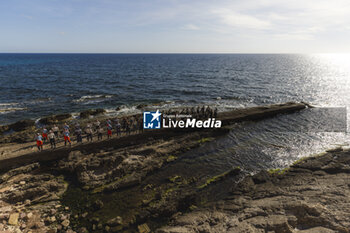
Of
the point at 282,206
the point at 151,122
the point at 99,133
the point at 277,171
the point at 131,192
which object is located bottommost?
the point at 131,192

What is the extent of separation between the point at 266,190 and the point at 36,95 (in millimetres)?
52020

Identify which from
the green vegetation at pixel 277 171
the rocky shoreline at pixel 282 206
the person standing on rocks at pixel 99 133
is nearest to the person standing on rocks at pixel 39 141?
the person standing on rocks at pixel 99 133

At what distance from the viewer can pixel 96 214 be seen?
1352cm

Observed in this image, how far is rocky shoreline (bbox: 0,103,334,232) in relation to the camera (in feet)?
40.4

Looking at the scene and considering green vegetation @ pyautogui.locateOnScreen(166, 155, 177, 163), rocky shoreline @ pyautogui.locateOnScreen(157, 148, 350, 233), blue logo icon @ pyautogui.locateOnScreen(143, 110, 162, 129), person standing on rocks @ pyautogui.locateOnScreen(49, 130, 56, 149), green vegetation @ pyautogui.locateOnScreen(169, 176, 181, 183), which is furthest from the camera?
blue logo icon @ pyautogui.locateOnScreen(143, 110, 162, 129)

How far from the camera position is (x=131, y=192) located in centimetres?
1548

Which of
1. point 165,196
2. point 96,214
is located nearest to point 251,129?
point 165,196

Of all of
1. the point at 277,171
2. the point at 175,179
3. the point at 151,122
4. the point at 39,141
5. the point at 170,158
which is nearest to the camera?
the point at 175,179

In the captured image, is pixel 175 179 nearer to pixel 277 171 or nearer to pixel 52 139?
pixel 277 171

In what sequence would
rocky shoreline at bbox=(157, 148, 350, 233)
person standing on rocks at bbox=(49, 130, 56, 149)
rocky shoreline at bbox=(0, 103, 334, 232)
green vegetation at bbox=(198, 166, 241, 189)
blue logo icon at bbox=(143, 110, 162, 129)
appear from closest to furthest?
rocky shoreline at bbox=(157, 148, 350, 233), rocky shoreline at bbox=(0, 103, 334, 232), green vegetation at bbox=(198, 166, 241, 189), person standing on rocks at bbox=(49, 130, 56, 149), blue logo icon at bbox=(143, 110, 162, 129)

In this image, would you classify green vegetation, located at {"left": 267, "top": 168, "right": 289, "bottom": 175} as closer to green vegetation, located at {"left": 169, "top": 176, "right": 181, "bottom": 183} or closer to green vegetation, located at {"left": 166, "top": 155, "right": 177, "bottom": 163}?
green vegetation, located at {"left": 169, "top": 176, "right": 181, "bottom": 183}

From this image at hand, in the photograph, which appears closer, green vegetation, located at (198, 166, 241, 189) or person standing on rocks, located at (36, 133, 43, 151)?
green vegetation, located at (198, 166, 241, 189)

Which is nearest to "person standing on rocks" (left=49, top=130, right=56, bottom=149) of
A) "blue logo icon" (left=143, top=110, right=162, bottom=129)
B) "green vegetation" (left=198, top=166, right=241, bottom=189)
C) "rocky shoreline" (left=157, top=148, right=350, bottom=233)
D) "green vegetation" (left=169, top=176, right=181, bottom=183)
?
"blue logo icon" (left=143, top=110, right=162, bottom=129)

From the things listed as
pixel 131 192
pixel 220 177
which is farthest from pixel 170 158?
pixel 131 192
